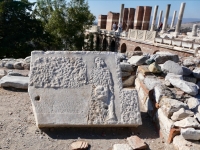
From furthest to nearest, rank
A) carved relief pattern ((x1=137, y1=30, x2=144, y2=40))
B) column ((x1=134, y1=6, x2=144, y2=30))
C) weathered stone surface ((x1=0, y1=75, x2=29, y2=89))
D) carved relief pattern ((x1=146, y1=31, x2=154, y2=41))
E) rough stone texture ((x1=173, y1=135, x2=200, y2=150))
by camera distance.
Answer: column ((x1=134, y1=6, x2=144, y2=30)) → carved relief pattern ((x1=137, y1=30, x2=144, y2=40)) → carved relief pattern ((x1=146, y1=31, x2=154, y2=41)) → weathered stone surface ((x1=0, y1=75, x2=29, y2=89)) → rough stone texture ((x1=173, y1=135, x2=200, y2=150))

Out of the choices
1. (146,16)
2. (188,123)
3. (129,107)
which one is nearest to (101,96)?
(129,107)

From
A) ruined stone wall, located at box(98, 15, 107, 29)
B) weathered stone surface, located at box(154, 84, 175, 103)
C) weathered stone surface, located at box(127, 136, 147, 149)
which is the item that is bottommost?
weathered stone surface, located at box(127, 136, 147, 149)

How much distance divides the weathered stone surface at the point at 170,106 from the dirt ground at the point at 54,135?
368 millimetres

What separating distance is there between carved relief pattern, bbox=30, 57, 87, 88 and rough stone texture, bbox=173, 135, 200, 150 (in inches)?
56.1

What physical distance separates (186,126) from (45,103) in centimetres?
177

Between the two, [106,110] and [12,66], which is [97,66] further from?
[12,66]

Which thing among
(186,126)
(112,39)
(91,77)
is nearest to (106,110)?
(91,77)

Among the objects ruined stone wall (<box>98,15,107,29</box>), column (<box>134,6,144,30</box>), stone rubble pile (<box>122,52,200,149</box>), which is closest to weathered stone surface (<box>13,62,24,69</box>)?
stone rubble pile (<box>122,52,200,149</box>)

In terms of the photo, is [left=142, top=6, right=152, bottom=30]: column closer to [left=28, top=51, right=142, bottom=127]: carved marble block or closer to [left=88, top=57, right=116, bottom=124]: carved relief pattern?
[left=28, top=51, right=142, bottom=127]: carved marble block

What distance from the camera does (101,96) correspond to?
282 cm

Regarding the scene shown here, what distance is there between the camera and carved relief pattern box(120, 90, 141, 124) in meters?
2.71

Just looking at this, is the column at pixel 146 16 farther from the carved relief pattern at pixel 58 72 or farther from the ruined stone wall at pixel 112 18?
the carved relief pattern at pixel 58 72

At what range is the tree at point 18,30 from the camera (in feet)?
40.2

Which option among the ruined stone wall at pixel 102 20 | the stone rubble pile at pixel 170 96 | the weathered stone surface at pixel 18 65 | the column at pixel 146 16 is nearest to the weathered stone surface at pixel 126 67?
the stone rubble pile at pixel 170 96
